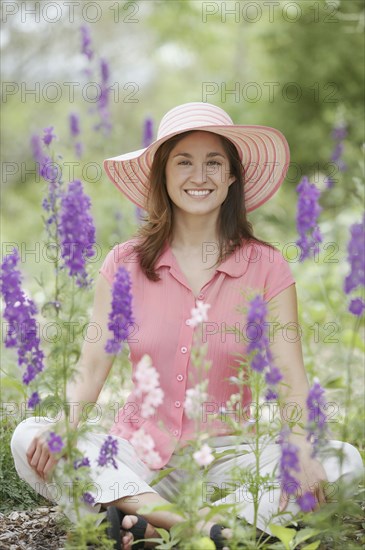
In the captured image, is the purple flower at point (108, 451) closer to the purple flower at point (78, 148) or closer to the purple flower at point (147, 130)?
the purple flower at point (147, 130)

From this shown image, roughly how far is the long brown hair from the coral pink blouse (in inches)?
1.6

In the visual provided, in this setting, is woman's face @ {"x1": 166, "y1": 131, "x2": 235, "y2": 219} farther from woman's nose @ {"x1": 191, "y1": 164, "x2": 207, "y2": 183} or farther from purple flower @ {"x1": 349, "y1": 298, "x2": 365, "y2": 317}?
purple flower @ {"x1": 349, "y1": 298, "x2": 365, "y2": 317}

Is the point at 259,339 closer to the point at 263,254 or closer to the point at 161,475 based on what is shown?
the point at 161,475

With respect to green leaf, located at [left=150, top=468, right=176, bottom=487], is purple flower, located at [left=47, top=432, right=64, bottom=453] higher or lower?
higher

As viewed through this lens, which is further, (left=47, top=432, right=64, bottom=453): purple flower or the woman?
the woman

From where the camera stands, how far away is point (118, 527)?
253 centimetres

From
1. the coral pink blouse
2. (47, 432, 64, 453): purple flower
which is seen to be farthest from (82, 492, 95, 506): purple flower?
the coral pink blouse

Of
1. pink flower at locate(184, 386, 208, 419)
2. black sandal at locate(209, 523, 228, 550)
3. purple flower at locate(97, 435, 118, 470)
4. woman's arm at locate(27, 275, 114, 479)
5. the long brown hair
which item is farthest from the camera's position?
the long brown hair

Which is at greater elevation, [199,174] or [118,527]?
[199,174]

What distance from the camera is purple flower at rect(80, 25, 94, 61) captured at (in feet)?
15.6

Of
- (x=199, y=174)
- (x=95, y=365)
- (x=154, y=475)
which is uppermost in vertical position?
(x=199, y=174)

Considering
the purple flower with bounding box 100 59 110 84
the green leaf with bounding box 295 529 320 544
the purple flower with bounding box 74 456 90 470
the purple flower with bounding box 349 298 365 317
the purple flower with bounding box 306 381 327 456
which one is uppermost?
the purple flower with bounding box 100 59 110 84

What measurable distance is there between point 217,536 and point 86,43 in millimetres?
3168

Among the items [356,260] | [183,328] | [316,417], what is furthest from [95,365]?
[356,260]
